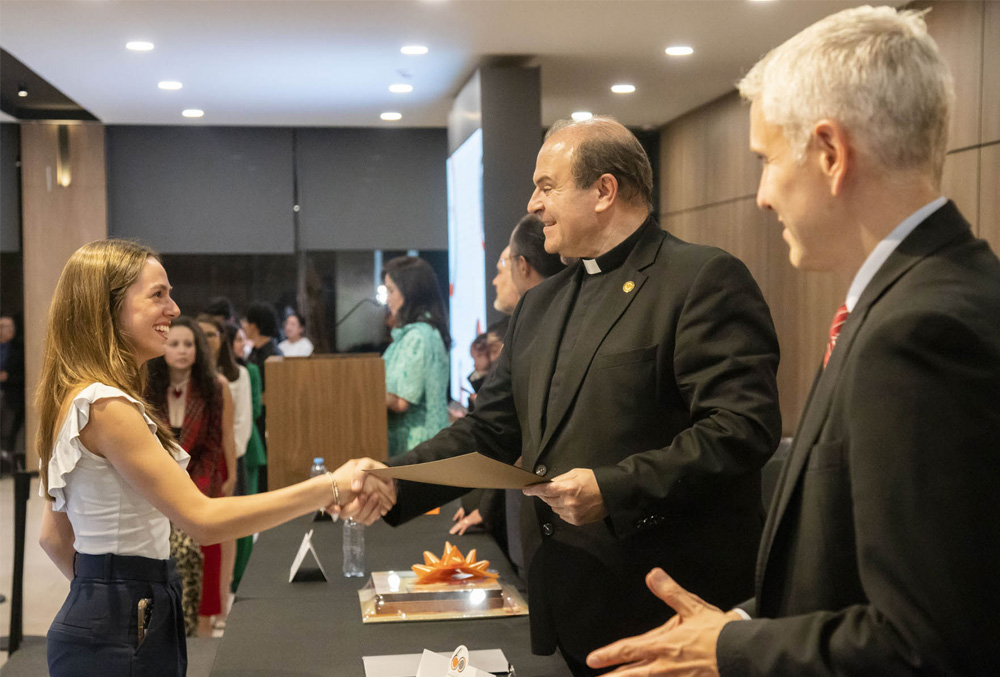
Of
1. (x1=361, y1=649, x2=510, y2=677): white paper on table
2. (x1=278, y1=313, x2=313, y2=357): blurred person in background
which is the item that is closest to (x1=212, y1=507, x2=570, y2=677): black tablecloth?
(x1=361, y1=649, x2=510, y2=677): white paper on table

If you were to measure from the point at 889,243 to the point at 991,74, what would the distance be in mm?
5084

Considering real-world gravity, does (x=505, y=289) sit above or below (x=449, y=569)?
above

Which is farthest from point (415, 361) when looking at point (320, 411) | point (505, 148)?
point (505, 148)

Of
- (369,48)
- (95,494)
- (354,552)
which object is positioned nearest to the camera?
(95,494)

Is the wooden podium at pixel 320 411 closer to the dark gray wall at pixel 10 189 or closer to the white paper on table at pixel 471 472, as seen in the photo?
the white paper on table at pixel 471 472

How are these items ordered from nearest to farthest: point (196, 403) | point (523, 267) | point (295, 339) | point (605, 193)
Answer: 1. point (605, 193)
2. point (523, 267)
3. point (196, 403)
4. point (295, 339)

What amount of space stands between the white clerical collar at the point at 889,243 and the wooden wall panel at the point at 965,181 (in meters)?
4.87

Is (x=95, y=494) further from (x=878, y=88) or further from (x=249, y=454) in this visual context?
(x=249, y=454)

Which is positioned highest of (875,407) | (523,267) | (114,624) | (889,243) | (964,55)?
(964,55)

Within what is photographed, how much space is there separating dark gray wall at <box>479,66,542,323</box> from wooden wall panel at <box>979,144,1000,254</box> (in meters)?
2.93

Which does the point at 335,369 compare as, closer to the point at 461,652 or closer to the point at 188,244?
the point at 461,652

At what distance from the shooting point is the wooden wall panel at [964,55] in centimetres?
544

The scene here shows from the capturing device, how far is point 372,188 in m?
10.2

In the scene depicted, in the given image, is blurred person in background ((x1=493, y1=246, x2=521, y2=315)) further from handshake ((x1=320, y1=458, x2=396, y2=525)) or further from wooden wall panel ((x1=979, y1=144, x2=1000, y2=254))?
wooden wall panel ((x1=979, y1=144, x2=1000, y2=254))
